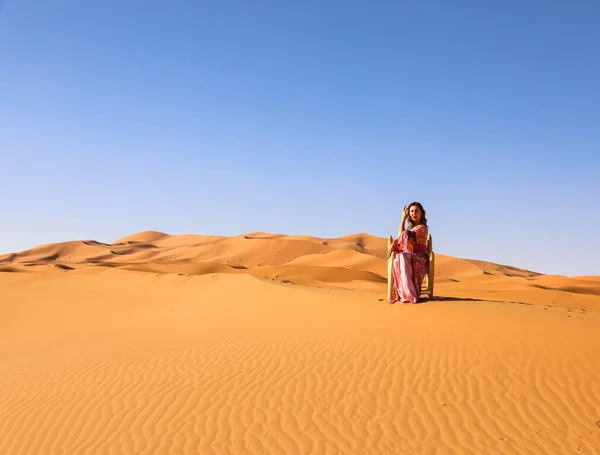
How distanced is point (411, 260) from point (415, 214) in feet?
3.24

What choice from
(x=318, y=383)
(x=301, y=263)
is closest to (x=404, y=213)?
(x=318, y=383)

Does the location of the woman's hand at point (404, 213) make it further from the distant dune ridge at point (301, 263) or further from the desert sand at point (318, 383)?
the distant dune ridge at point (301, 263)

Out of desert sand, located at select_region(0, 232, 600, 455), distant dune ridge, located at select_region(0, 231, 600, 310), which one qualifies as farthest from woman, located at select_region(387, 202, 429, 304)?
distant dune ridge, located at select_region(0, 231, 600, 310)

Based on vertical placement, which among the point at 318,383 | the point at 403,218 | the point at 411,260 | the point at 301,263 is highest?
the point at 301,263

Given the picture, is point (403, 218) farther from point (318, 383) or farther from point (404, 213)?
point (318, 383)

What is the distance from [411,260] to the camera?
11734 millimetres

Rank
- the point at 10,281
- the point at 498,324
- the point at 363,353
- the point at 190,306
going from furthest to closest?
the point at 10,281
the point at 190,306
the point at 498,324
the point at 363,353

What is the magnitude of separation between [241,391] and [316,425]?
164 centimetres

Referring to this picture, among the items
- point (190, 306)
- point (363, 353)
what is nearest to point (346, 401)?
point (363, 353)

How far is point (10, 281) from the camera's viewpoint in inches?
1138

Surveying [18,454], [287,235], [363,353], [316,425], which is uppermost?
[287,235]

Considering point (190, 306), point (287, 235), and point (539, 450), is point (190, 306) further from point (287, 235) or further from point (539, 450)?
point (287, 235)

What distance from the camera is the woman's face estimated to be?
1183cm

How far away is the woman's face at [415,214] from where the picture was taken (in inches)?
466
